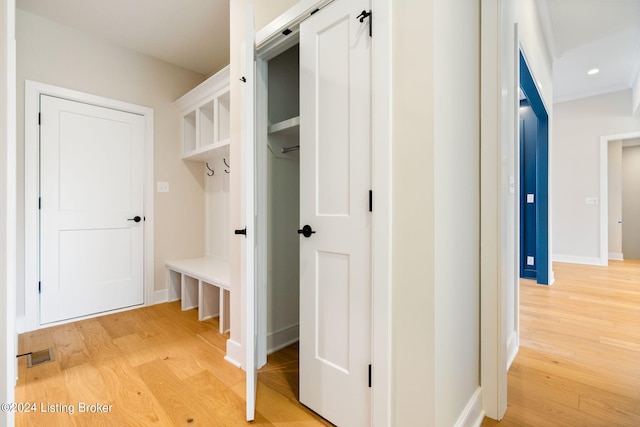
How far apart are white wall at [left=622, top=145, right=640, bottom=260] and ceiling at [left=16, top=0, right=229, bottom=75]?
751 cm

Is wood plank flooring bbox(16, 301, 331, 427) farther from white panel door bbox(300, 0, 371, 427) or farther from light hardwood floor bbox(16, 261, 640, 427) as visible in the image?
white panel door bbox(300, 0, 371, 427)

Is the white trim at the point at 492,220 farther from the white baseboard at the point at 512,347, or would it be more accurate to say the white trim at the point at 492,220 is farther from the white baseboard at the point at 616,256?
the white baseboard at the point at 616,256

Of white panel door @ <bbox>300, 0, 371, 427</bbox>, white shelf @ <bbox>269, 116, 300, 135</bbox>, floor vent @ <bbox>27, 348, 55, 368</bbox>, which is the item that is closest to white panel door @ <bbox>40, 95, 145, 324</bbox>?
floor vent @ <bbox>27, 348, 55, 368</bbox>

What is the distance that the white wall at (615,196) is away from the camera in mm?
5129

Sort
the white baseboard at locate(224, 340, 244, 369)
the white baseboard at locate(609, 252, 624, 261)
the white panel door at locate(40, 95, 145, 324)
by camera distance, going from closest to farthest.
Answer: the white baseboard at locate(224, 340, 244, 369) < the white panel door at locate(40, 95, 145, 324) < the white baseboard at locate(609, 252, 624, 261)

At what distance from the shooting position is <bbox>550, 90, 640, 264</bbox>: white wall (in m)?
4.58

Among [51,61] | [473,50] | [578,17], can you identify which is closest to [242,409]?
[473,50]

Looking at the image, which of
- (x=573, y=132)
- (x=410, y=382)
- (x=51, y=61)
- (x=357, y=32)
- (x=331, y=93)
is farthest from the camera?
(x=573, y=132)

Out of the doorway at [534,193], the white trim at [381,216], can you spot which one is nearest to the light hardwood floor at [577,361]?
the doorway at [534,193]

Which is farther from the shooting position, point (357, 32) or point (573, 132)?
point (573, 132)

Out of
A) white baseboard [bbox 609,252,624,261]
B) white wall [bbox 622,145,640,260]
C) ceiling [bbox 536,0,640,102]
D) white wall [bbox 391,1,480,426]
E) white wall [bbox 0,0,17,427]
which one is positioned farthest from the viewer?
white wall [bbox 622,145,640,260]

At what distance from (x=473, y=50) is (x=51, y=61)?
11.1 feet

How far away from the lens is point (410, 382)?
1073mm

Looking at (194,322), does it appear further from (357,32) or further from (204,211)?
(357,32)
